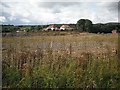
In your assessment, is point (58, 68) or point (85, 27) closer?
point (58, 68)

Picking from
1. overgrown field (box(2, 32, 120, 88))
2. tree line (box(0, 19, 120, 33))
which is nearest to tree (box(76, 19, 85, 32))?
tree line (box(0, 19, 120, 33))

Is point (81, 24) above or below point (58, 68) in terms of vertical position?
above

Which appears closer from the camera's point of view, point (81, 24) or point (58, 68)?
point (58, 68)

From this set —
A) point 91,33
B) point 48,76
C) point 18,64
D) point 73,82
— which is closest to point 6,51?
point 18,64

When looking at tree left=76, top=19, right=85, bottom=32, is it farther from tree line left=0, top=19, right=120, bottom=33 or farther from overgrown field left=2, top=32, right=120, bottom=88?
overgrown field left=2, top=32, right=120, bottom=88

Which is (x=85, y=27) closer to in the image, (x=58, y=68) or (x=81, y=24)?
(x=81, y=24)

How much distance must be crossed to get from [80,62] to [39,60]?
0.88 meters

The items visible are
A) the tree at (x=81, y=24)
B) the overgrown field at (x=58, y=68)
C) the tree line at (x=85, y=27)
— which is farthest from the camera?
the tree at (x=81, y=24)

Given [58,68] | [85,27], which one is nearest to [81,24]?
[85,27]

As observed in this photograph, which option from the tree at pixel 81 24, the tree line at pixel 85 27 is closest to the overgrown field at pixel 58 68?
the tree line at pixel 85 27

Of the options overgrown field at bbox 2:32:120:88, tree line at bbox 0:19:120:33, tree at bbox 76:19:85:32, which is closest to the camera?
overgrown field at bbox 2:32:120:88

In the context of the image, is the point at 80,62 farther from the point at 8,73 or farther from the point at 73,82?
the point at 8,73

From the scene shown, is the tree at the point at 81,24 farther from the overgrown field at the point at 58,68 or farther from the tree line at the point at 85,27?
the overgrown field at the point at 58,68

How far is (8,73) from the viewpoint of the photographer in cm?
477
